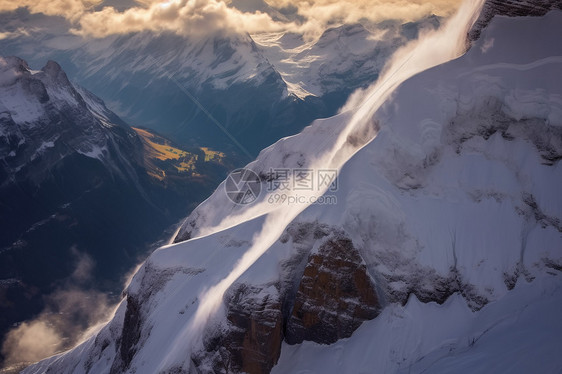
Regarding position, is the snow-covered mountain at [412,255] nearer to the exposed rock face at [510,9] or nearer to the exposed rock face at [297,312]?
the exposed rock face at [297,312]

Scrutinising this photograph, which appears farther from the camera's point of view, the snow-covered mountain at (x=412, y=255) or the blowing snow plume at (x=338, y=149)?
the blowing snow plume at (x=338, y=149)

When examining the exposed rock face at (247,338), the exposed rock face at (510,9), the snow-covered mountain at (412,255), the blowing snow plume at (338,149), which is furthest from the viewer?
the exposed rock face at (510,9)

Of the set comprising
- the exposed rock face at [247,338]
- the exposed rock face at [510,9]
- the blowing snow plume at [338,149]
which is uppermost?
the exposed rock face at [510,9]

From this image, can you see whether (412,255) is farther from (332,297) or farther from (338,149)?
(338,149)

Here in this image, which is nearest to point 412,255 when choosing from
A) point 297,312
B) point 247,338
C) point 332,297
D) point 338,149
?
point 332,297

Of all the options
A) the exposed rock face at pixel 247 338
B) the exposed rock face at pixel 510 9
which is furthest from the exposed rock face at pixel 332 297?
the exposed rock face at pixel 510 9

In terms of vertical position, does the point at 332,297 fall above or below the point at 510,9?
below

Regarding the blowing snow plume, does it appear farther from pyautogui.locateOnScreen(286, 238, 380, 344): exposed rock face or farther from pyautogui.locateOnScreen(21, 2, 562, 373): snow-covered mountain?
pyautogui.locateOnScreen(286, 238, 380, 344): exposed rock face
